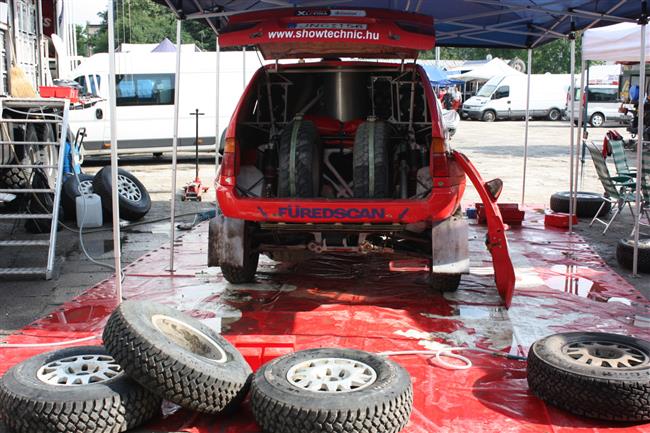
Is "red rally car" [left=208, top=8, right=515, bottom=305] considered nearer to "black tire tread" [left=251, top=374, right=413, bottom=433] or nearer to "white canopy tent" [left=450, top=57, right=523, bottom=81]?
"black tire tread" [left=251, top=374, right=413, bottom=433]

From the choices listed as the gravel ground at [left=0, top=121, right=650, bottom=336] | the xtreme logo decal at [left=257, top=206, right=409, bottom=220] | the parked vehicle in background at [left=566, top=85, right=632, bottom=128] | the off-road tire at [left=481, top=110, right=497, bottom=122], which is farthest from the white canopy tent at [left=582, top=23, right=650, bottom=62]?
the off-road tire at [left=481, top=110, right=497, bottom=122]

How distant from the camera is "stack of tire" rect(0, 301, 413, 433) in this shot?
11.3 ft

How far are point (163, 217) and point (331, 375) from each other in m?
7.31

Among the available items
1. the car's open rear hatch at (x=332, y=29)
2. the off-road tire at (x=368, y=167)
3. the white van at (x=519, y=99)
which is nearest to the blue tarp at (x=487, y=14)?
the car's open rear hatch at (x=332, y=29)

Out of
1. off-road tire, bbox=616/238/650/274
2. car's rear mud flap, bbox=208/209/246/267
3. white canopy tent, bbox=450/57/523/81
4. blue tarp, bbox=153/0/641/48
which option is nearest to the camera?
A: car's rear mud flap, bbox=208/209/246/267

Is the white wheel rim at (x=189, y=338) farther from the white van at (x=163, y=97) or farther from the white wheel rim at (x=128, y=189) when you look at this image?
the white van at (x=163, y=97)

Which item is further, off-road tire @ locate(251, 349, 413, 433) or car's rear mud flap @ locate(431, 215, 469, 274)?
car's rear mud flap @ locate(431, 215, 469, 274)

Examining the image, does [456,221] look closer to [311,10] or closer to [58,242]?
[311,10]

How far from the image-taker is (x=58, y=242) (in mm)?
8961

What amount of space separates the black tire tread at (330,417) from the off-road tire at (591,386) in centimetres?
88

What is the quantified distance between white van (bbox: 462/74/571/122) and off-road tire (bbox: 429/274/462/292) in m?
33.5

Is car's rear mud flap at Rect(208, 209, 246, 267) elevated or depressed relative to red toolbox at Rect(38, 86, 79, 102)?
depressed

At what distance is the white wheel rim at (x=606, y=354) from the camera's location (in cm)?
408

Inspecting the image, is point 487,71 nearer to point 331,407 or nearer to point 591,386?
point 591,386
